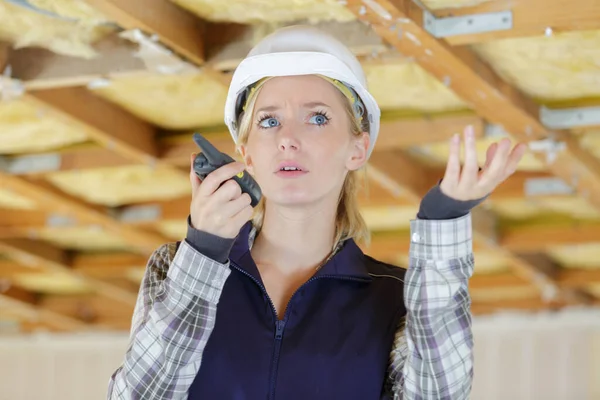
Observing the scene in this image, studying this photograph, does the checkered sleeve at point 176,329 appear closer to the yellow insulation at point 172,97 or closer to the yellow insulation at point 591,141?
the yellow insulation at point 172,97

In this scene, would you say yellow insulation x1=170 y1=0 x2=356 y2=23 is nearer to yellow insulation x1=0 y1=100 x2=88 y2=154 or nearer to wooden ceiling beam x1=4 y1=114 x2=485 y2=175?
wooden ceiling beam x1=4 y1=114 x2=485 y2=175

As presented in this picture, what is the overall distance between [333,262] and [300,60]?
13.6 inches

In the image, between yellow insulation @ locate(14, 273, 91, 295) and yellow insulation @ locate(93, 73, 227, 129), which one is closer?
yellow insulation @ locate(93, 73, 227, 129)

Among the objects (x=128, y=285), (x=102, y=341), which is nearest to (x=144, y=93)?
(x=128, y=285)

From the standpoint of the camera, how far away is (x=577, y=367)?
779cm

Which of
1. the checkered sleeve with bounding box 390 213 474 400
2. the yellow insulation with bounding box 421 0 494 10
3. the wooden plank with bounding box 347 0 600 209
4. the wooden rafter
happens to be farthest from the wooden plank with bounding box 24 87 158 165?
the checkered sleeve with bounding box 390 213 474 400

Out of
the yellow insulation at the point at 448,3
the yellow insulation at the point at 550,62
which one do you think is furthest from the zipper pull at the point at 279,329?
the yellow insulation at the point at 550,62

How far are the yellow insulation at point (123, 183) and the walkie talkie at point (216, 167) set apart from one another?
3697 millimetres

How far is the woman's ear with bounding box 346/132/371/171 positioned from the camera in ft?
6.12

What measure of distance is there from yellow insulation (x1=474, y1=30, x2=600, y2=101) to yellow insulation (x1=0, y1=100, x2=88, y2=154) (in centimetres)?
188

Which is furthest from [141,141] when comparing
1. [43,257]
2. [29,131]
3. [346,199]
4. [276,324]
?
[276,324]

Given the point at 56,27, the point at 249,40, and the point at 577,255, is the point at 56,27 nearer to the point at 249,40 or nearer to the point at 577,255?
the point at 249,40

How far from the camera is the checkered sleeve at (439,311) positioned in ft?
4.91

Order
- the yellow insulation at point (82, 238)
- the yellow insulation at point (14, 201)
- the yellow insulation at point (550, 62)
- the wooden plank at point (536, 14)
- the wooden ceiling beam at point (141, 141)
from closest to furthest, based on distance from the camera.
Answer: the wooden plank at point (536, 14), the yellow insulation at point (550, 62), the wooden ceiling beam at point (141, 141), the yellow insulation at point (14, 201), the yellow insulation at point (82, 238)
